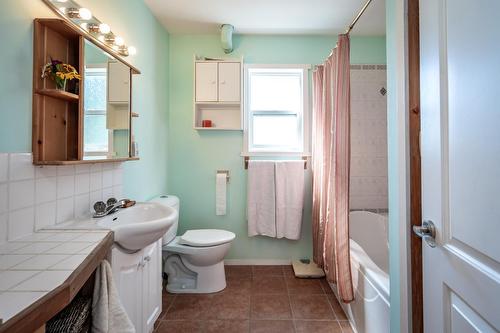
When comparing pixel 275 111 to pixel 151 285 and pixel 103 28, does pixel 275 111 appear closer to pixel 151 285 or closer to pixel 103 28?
pixel 103 28

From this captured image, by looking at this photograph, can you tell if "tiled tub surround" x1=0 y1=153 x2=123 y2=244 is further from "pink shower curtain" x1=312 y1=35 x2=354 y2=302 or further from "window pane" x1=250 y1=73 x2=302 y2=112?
"window pane" x1=250 y1=73 x2=302 y2=112

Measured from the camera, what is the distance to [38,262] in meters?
0.71

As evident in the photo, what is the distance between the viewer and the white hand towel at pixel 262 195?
2.40 m

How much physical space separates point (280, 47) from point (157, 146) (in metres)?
1.63

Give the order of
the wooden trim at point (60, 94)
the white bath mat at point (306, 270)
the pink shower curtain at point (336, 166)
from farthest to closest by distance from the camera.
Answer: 1. the white bath mat at point (306, 270)
2. the pink shower curtain at point (336, 166)
3. the wooden trim at point (60, 94)

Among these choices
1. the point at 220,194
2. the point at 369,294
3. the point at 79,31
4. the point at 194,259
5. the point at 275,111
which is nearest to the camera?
the point at 79,31

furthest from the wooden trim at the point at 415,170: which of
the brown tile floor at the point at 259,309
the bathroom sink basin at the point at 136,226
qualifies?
the bathroom sink basin at the point at 136,226

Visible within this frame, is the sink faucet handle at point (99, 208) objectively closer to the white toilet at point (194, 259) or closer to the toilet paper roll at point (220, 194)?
the white toilet at point (194, 259)

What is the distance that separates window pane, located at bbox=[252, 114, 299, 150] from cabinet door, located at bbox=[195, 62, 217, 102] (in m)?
0.54

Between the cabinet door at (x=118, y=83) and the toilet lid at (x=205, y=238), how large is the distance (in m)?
1.18

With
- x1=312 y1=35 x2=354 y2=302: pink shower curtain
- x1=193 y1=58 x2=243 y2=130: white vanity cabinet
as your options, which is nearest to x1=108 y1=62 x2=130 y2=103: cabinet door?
x1=193 y1=58 x2=243 y2=130: white vanity cabinet

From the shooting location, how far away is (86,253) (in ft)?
2.58

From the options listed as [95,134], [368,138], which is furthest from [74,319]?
[368,138]

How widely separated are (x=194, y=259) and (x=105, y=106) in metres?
1.32
